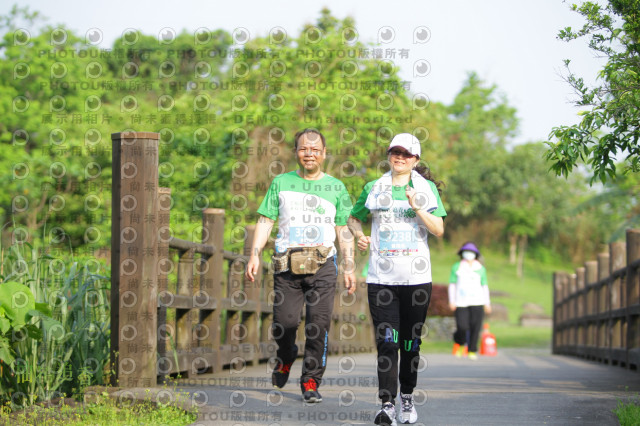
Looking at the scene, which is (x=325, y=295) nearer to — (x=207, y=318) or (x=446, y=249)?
(x=207, y=318)

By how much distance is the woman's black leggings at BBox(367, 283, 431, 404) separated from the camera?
5.00 m

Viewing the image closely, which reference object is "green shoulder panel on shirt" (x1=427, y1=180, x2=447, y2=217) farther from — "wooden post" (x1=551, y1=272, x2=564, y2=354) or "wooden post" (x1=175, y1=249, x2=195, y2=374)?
"wooden post" (x1=551, y1=272, x2=564, y2=354)

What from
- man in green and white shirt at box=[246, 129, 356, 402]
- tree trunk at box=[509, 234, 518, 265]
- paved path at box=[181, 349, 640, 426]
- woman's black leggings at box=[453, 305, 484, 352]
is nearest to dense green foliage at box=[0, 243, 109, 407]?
paved path at box=[181, 349, 640, 426]

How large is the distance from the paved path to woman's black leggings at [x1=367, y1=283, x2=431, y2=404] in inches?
9.8

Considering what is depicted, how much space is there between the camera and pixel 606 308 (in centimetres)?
1175

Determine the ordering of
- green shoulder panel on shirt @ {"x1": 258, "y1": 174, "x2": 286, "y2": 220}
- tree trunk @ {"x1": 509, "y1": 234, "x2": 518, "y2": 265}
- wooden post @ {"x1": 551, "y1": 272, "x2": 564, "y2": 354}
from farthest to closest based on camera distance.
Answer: tree trunk @ {"x1": 509, "y1": 234, "x2": 518, "y2": 265} → wooden post @ {"x1": 551, "y1": 272, "x2": 564, "y2": 354} → green shoulder panel on shirt @ {"x1": 258, "y1": 174, "x2": 286, "y2": 220}

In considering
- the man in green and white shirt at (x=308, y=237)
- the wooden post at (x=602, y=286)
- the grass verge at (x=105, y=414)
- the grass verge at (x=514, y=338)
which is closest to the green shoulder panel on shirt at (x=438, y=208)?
the man in green and white shirt at (x=308, y=237)

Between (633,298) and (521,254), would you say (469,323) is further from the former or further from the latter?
(521,254)

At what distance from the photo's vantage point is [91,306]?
6.11 m

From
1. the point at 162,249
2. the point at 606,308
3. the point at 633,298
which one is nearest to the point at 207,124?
the point at 606,308

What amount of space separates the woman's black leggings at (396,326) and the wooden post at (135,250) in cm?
152

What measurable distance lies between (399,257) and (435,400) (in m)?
1.34

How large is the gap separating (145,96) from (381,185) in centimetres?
3476

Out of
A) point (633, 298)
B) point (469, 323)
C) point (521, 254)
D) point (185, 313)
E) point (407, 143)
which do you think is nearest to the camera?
point (407, 143)
